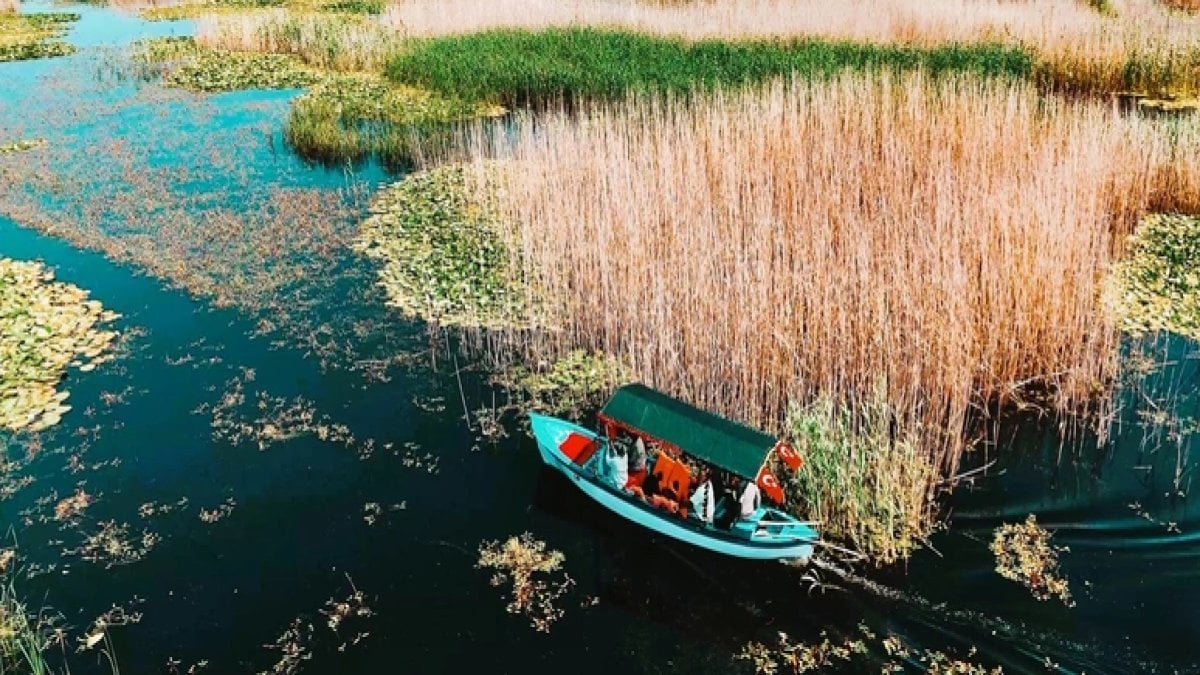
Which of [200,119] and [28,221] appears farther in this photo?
[200,119]

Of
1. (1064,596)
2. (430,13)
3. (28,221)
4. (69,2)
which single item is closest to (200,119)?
(28,221)

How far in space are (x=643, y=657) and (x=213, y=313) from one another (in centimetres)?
788

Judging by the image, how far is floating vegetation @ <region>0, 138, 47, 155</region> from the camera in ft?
59.9

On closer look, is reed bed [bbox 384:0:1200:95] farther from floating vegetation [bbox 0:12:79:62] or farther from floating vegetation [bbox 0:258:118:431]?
floating vegetation [bbox 0:258:118:431]

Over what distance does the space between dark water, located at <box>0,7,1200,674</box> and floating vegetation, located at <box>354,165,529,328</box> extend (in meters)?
0.94

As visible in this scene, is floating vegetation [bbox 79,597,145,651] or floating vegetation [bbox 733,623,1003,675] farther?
floating vegetation [bbox 79,597,145,651]

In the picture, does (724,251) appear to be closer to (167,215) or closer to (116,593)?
A: (116,593)

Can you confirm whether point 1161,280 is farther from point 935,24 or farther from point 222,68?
point 222,68

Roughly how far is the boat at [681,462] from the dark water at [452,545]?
1.02 ft

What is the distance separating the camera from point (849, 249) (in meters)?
9.69

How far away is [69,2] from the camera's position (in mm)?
38656

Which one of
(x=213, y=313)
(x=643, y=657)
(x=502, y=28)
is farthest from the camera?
(x=502, y=28)

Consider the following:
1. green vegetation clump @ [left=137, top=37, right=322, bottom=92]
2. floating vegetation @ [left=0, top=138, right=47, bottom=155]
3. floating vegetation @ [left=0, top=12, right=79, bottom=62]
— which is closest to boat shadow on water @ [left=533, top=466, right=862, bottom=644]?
floating vegetation @ [left=0, top=138, right=47, bottom=155]

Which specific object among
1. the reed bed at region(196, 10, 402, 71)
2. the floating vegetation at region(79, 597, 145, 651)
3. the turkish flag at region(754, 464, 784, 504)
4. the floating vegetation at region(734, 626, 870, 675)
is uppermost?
the reed bed at region(196, 10, 402, 71)
